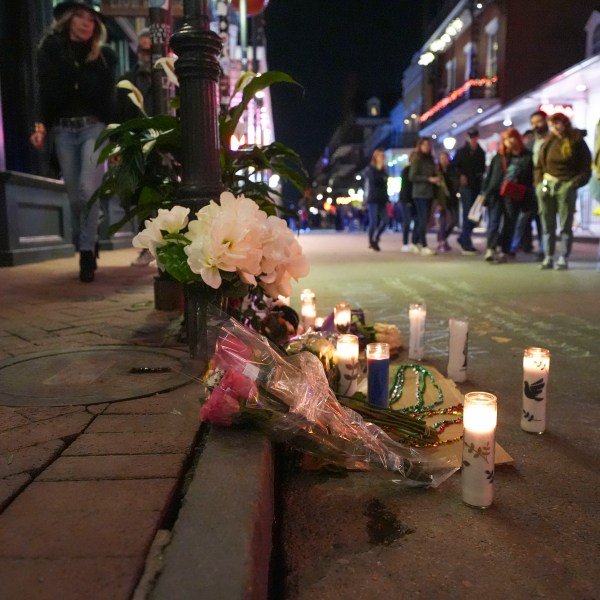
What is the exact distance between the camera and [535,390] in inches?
91.8

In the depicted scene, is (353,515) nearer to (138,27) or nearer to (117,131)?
(117,131)

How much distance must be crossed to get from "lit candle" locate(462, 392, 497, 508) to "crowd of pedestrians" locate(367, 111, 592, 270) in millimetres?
6720

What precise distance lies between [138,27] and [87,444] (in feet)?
48.2

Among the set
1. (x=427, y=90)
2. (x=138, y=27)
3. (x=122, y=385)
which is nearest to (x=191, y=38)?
(x=122, y=385)

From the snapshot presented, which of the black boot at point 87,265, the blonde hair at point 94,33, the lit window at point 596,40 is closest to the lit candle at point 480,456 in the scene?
the black boot at point 87,265

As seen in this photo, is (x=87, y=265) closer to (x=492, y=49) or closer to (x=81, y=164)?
(x=81, y=164)

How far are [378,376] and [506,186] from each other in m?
7.06

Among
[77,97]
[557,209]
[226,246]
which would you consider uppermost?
[77,97]

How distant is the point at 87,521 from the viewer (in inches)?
53.1

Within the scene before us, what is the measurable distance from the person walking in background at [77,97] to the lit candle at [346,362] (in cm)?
376

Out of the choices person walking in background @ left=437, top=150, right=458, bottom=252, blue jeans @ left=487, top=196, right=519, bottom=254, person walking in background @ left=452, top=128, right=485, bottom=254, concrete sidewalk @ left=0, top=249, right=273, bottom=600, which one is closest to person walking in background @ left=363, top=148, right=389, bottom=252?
person walking in background @ left=437, top=150, right=458, bottom=252

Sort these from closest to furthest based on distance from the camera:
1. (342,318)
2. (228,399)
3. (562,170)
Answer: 1. (228,399)
2. (342,318)
3. (562,170)

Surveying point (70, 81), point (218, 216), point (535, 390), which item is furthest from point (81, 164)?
point (535, 390)

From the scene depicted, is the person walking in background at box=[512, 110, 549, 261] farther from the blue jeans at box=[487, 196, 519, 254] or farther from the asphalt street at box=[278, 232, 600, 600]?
the asphalt street at box=[278, 232, 600, 600]
